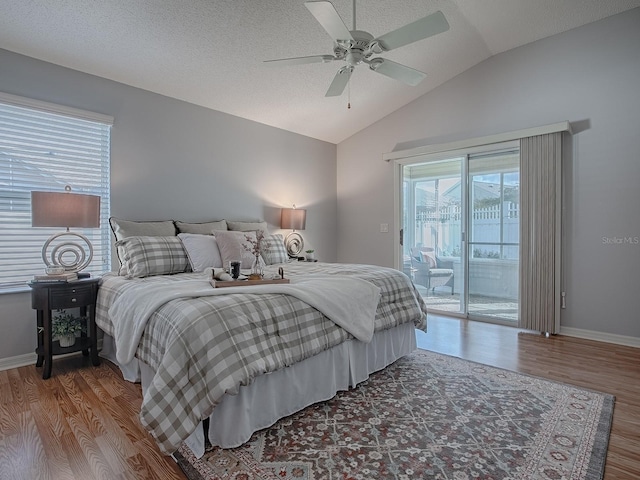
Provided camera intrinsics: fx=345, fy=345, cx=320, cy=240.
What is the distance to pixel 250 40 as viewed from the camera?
10.0 feet

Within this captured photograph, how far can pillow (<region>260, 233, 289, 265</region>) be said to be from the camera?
3.71 metres

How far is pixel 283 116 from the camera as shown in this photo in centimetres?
443

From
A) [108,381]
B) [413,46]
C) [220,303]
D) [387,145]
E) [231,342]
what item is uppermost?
[413,46]

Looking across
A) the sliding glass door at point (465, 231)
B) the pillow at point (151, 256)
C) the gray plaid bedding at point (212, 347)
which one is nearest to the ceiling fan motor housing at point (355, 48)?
the gray plaid bedding at point (212, 347)

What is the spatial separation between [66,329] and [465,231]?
4.18 m

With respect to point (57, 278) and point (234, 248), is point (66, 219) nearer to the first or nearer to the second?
point (57, 278)

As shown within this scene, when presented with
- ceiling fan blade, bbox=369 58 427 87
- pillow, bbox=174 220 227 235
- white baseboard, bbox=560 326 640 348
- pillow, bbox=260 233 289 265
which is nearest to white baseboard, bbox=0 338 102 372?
pillow, bbox=174 220 227 235

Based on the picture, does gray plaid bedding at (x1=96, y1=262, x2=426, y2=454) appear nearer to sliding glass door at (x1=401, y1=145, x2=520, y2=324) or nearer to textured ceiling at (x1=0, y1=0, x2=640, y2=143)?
textured ceiling at (x1=0, y1=0, x2=640, y2=143)

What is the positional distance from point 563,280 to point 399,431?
9.20 ft

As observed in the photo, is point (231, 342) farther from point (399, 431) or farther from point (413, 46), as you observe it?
point (413, 46)

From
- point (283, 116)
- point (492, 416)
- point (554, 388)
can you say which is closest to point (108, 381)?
point (492, 416)

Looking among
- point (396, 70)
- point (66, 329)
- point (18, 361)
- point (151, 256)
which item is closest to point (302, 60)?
point (396, 70)

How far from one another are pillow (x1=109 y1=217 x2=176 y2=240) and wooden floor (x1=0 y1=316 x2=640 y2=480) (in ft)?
3.60

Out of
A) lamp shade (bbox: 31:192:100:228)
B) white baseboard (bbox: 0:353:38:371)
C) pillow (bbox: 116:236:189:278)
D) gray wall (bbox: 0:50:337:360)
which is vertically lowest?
white baseboard (bbox: 0:353:38:371)
